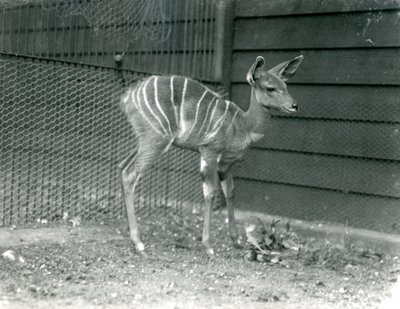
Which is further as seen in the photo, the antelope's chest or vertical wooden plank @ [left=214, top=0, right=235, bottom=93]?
vertical wooden plank @ [left=214, top=0, right=235, bottom=93]

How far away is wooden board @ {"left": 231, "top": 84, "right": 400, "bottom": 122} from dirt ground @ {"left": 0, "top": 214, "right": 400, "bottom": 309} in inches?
49.0

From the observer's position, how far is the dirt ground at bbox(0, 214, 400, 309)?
14.1 feet

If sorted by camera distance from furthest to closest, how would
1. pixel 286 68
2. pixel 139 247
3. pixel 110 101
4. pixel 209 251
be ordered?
pixel 110 101, pixel 286 68, pixel 209 251, pixel 139 247

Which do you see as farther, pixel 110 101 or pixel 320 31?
pixel 110 101

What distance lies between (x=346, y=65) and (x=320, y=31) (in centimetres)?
45

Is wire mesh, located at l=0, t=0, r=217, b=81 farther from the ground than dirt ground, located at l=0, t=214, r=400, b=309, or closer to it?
farther from the ground

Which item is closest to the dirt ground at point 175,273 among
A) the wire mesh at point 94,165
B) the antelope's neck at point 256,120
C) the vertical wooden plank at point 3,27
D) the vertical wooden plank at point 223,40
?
the wire mesh at point 94,165

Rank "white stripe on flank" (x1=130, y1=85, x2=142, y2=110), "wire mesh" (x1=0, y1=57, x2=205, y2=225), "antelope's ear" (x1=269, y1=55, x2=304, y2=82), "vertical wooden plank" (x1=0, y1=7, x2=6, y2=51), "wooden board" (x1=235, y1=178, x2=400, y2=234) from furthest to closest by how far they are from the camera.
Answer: "vertical wooden plank" (x1=0, y1=7, x2=6, y2=51), "wire mesh" (x1=0, y1=57, x2=205, y2=225), "wooden board" (x1=235, y1=178, x2=400, y2=234), "antelope's ear" (x1=269, y1=55, x2=304, y2=82), "white stripe on flank" (x1=130, y1=85, x2=142, y2=110)

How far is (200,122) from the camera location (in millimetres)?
5852

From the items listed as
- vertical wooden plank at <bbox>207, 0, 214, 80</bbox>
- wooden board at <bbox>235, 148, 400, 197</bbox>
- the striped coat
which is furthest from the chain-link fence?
the striped coat

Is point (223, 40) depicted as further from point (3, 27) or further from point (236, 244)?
point (3, 27)

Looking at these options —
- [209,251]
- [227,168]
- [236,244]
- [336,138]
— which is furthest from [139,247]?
[336,138]

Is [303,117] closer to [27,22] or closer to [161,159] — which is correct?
[161,159]

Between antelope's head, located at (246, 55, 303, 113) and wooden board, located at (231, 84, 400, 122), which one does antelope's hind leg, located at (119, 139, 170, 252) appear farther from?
wooden board, located at (231, 84, 400, 122)
